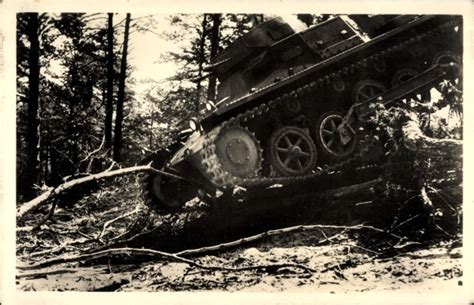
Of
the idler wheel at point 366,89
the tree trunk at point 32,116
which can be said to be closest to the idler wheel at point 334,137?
the idler wheel at point 366,89

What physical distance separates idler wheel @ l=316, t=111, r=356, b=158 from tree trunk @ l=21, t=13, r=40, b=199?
250cm

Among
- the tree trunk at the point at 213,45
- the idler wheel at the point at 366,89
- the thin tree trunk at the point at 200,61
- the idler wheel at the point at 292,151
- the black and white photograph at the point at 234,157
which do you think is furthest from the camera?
the idler wheel at the point at 366,89

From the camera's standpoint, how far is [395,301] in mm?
6113

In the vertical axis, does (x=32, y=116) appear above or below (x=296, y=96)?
below

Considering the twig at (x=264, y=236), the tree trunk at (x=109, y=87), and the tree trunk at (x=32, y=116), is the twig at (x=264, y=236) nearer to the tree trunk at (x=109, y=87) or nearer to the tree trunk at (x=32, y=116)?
the tree trunk at (x=109, y=87)

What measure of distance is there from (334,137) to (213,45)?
1381 millimetres

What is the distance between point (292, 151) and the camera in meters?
6.51

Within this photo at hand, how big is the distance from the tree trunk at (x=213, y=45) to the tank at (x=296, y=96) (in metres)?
0.06

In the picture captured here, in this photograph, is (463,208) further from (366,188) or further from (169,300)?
(169,300)

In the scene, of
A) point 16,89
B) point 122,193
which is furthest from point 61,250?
point 16,89

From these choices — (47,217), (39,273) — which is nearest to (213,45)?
(47,217)

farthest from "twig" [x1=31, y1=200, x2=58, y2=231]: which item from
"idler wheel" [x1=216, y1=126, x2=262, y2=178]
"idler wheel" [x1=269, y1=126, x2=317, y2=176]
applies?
"idler wheel" [x1=269, y1=126, x2=317, y2=176]

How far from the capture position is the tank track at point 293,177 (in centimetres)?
633

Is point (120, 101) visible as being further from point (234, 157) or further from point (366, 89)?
point (366, 89)
